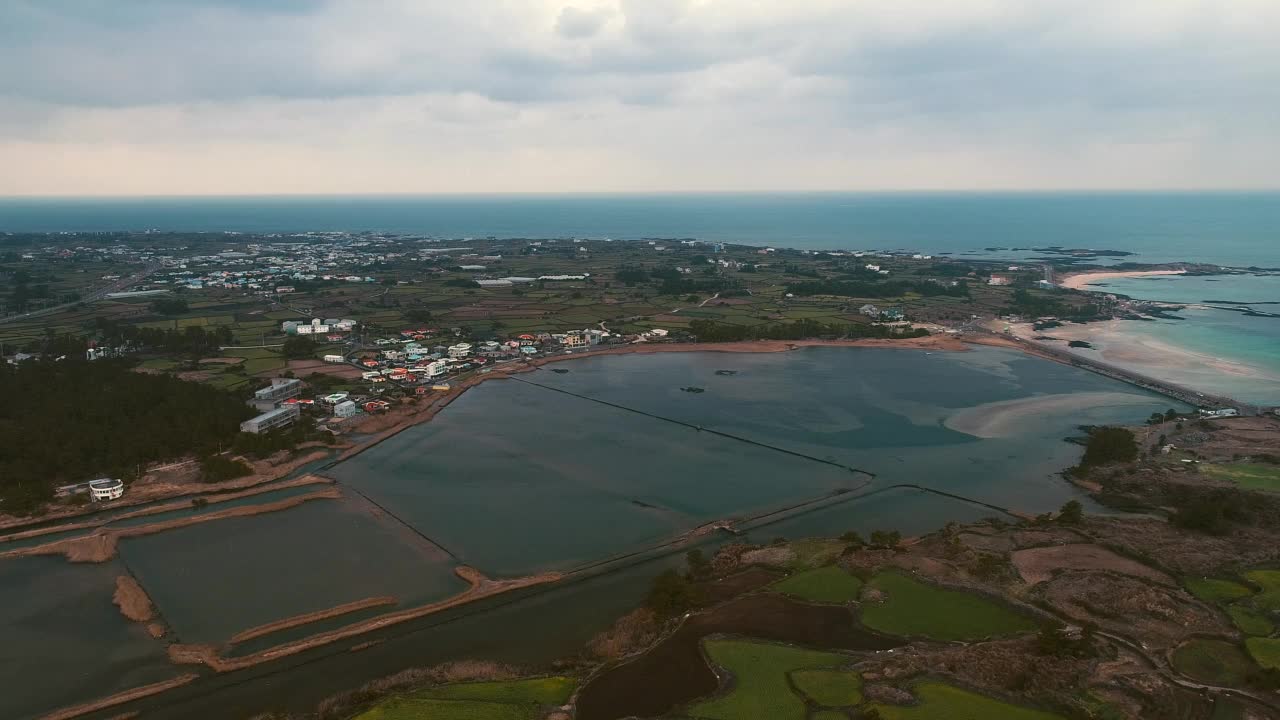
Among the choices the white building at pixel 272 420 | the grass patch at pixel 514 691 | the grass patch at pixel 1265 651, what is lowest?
the grass patch at pixel 514 691

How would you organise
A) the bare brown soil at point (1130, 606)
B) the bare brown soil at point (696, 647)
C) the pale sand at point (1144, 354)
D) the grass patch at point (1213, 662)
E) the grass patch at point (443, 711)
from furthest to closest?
the pale sand at point (1144, 354) < the bare brown soil at point (1130, 606) < the grass patch at point (1213, 662) < the bare brown soil at point (696, 647) < the grass patch at point (443, 711)

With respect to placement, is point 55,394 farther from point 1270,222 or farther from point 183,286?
point 1270,222

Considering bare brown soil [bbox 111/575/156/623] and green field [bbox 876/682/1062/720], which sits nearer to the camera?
green field [bbox 876/682/1062/720]

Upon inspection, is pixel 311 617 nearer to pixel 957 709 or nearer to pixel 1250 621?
pixel 957 709

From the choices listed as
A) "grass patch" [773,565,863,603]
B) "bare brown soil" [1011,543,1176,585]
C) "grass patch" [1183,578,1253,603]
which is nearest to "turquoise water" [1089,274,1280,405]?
"bare brown soil" [1011,543,1176,585]

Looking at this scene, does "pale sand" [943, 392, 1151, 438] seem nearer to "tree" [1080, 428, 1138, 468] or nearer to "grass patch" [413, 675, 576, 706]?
"tree" [1080, 428, 1138, 468]

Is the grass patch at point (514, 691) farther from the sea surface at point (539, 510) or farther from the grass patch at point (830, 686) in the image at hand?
the grass patch at point (830, 686)

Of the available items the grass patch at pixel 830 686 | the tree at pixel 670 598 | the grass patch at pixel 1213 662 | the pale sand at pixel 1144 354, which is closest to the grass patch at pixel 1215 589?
the grass patch at pixel 1213 662
